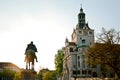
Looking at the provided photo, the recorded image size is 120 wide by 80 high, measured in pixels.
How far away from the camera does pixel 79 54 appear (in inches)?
3728

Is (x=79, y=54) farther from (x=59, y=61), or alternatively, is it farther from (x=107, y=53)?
(x=107, y=53)

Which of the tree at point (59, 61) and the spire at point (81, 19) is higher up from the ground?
the spire at point (81, 19)

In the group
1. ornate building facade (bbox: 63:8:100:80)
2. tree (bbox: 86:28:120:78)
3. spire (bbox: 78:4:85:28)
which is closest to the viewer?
tree (bbox: 86:28:120:78)

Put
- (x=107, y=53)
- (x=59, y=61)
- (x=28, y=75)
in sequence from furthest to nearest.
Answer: (x=59, y=61), (x=107, y=53), (x=28, y=75)

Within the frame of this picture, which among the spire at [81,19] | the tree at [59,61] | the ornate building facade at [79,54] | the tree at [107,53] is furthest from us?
the tree at [59,61]

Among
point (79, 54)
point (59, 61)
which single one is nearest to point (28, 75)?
point (79, 54)

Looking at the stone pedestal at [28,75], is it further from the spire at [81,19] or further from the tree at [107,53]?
the spire at [81,19]

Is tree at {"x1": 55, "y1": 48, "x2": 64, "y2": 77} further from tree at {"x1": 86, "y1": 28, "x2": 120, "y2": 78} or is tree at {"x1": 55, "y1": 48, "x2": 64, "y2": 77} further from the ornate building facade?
tree at {"x1": 86, "y1": 28, "x2": 120, "y2": 78}

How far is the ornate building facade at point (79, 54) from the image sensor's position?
93.8m

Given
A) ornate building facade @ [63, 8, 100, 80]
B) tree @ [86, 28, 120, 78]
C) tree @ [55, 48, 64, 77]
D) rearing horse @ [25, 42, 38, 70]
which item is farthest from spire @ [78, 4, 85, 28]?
rearing horse @ [25, 42, 38, 70]

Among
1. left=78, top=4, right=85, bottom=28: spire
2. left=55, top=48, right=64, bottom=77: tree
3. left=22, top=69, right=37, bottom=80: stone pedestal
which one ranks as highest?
left=78, top=4, right=85, bottom=28: spire

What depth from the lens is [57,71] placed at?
10381 cm

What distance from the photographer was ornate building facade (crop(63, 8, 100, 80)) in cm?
9375

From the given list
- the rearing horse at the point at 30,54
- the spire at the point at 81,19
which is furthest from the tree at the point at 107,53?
the spire at the point at 81,19
